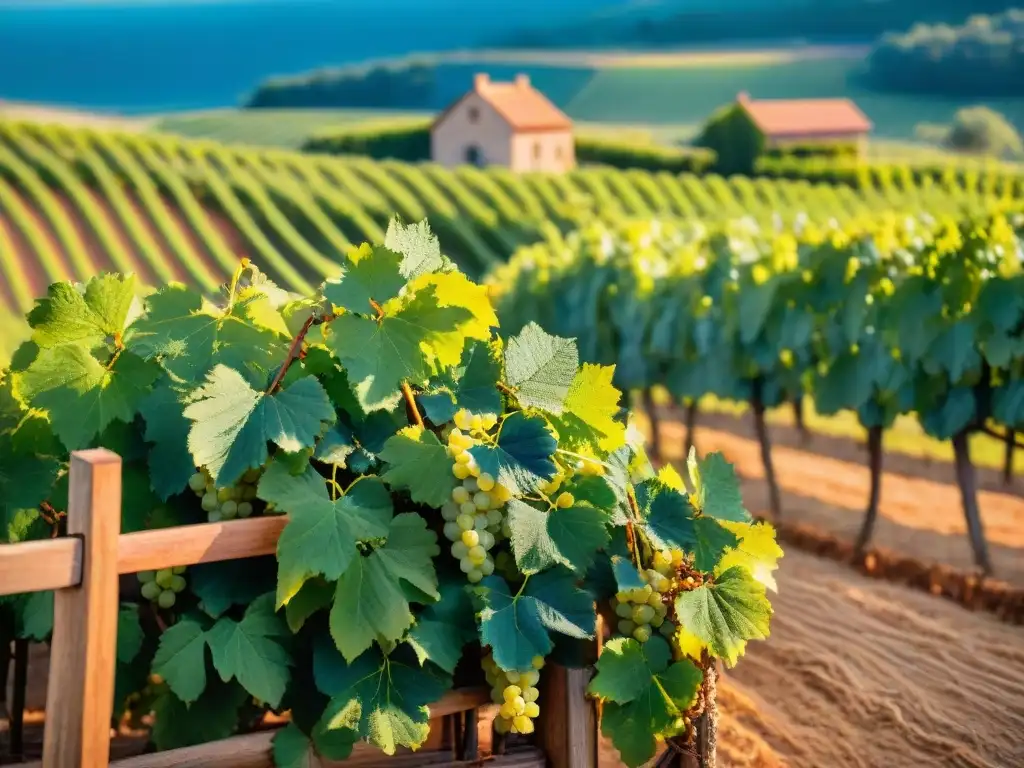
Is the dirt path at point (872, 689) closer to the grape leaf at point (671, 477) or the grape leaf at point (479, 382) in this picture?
the grape leaf at point (671, 477)

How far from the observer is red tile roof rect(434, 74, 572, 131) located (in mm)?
17891

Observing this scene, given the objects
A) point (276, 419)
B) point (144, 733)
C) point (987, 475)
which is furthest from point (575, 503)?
point (987, 475)

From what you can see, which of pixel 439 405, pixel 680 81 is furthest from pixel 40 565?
pixel 680 81

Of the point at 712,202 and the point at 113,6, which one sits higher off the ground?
the point at 113,6

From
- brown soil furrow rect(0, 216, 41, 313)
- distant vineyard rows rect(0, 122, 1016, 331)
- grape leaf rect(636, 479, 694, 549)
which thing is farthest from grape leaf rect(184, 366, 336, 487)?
distant vineyard rows rect(0, 122, 1016, 331)

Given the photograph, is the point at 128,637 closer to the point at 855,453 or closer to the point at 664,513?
the point at 664,513

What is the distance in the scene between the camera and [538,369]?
1564 mm

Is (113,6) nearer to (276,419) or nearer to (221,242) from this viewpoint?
(221,242)

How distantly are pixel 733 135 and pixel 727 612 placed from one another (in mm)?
18256

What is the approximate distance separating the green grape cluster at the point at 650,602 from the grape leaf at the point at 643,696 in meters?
0.03

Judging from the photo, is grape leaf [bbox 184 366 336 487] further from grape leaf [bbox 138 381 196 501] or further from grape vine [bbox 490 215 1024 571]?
grape vine [bbox 490 215 1024 571]

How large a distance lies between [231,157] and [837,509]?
14500 mm

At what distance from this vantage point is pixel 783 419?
39.0 feet

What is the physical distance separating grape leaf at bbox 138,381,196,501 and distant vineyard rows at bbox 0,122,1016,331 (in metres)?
14.6
